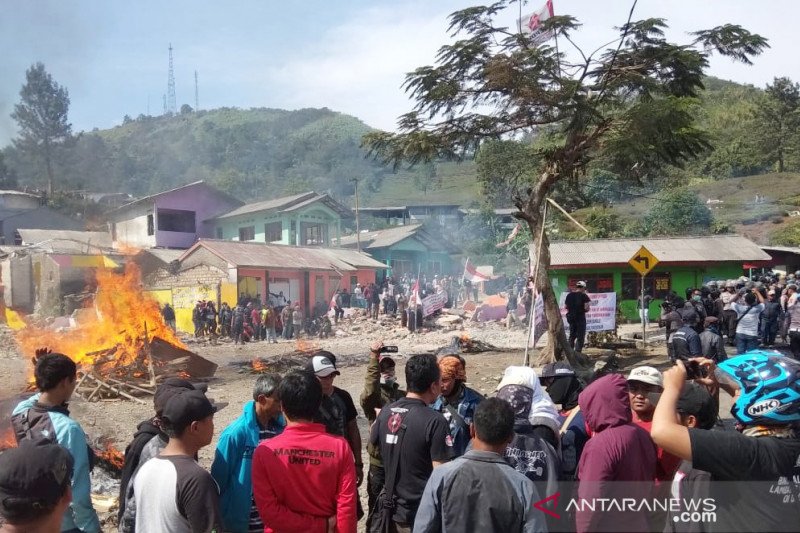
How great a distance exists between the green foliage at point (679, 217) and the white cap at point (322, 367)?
41.1 m

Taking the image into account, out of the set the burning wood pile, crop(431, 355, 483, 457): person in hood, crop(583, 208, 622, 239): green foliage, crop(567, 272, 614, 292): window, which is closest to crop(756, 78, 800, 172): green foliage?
crop(583, 208, 622, 239): green foliage

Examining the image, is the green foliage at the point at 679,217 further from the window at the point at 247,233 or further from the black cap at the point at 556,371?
the black cap at the point at 556,371

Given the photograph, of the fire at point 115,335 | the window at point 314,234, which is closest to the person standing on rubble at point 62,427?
the fire at point 115,335

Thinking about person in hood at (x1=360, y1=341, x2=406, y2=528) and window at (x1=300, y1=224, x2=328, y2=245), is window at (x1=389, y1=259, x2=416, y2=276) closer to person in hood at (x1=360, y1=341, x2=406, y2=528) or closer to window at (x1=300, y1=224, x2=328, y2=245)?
window at (x1=300, y1=224, x2=328, y2=245)

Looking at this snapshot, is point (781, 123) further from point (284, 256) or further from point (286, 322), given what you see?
point (286, 322)

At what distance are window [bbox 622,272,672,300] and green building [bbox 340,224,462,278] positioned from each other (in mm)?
20310

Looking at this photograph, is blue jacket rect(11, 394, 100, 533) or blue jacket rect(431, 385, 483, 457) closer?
blue jacket rect(11, 394, 100, 533)

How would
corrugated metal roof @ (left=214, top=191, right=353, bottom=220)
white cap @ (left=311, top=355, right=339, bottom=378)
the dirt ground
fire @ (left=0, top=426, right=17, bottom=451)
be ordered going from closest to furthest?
1. white cap @ (left=311, top=355, right=339, bottom=378)
2. fire @ (left=0, top=426, right=17, bottom=451)
3. the dirt ground
4. corrugated metal roof @ (left=214, top=191, right=353, bottom=220)

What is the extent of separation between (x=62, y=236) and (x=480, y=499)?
1628 inches

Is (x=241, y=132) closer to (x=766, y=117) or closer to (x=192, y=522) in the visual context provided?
(x=766, y=117)

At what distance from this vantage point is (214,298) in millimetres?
30312

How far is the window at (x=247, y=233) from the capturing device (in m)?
42.8

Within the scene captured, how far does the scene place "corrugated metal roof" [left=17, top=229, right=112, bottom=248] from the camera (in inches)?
1468

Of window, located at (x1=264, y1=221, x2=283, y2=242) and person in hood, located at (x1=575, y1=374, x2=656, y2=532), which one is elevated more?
window, located at (x1=264, y1=221, x2=283, y2=242)
